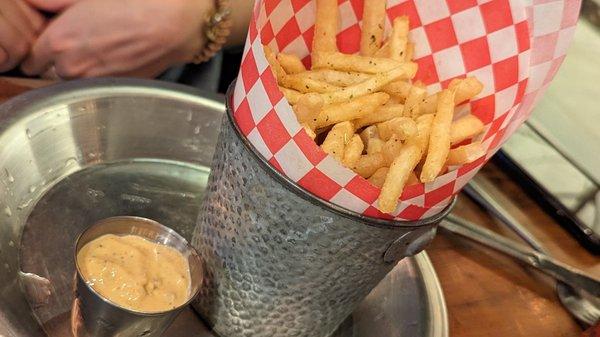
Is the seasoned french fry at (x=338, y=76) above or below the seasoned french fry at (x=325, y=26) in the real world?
below

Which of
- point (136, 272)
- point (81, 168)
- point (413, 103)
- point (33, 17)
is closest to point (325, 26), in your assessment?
point (413, 103)

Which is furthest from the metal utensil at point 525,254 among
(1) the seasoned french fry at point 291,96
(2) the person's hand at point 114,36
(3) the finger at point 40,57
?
(3) the finger at point 40,57

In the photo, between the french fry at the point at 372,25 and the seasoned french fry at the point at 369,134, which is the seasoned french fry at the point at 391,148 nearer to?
the seasoned french fry at the point at 369,134

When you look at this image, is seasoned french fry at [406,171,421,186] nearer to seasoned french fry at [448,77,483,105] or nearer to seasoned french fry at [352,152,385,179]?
seasoned french fry at [352,152,385,179]

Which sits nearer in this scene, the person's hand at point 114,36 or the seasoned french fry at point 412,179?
the seasoned french fry at point 412,179

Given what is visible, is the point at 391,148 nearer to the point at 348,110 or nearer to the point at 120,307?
the point at 348,110

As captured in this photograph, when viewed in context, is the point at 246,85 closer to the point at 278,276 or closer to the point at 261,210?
the point at 261,210

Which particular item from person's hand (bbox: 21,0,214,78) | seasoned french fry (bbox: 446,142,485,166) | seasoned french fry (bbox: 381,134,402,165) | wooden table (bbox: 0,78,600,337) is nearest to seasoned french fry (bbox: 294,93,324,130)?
seasoned french fry (bbox: 381,134,402,165)
